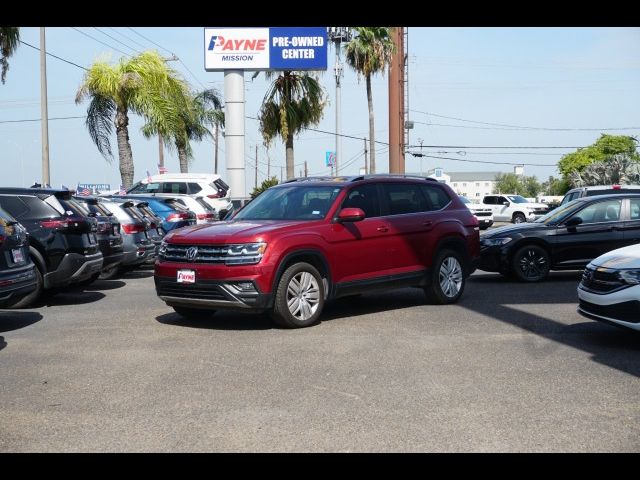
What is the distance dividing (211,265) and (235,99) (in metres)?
22.0

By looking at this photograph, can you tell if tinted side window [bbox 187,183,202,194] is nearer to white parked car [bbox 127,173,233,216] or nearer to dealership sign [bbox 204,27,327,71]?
white parked car [bbox 127,173,233,216]

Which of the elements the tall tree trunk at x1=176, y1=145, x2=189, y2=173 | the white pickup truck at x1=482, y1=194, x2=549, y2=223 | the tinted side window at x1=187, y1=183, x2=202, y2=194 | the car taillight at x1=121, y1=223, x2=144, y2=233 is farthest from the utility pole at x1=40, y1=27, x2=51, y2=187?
the white pickup truck at x1=482, y1=194, x2=549, y2=223

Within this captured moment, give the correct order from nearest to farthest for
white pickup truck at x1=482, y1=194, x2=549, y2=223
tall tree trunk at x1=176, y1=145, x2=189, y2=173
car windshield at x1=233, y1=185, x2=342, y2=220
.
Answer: car windshield at x1=233, y1=185, x2=342, y2=220 < white pickup truck at x1=482, y1=194, x2=549, y2=223 < tall tree trunk at x1=176, y1=145, x2=189, y2=173

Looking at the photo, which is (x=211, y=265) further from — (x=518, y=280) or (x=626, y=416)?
(x=518, y=280)

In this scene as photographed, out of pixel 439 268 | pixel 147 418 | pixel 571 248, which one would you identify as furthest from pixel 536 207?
pixel 147 418

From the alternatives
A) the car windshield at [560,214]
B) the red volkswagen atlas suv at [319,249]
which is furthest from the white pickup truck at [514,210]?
the red volkswagen atlas suv at [319,249]

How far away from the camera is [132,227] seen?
1477 cm

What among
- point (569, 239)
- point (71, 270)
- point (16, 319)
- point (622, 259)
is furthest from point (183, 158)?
point (622, 259)

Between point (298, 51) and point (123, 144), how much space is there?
7312mm

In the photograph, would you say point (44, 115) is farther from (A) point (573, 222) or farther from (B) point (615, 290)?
(B) point (615, 290)

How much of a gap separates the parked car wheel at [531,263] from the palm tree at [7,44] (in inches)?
570

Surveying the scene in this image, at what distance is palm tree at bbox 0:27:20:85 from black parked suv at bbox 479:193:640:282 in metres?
14.1

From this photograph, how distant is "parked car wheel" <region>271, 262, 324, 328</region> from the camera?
9.10m
